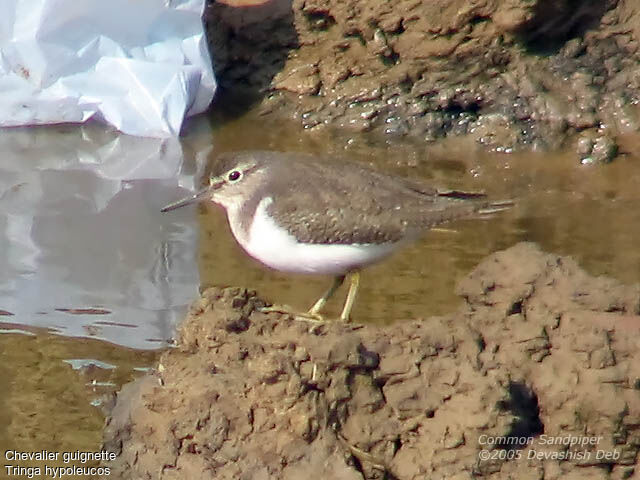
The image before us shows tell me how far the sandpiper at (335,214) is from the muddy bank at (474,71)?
3287 millimetres

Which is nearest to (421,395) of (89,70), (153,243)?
(153,243)

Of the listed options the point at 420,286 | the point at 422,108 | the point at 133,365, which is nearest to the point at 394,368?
the point at 133,365

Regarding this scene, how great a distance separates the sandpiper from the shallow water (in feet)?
3.15

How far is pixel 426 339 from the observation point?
4.90 metres

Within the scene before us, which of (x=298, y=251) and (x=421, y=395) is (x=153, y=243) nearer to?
(x=298, y=251)

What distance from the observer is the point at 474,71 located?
9359 millimetres

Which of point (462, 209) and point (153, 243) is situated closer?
point (462, 209)

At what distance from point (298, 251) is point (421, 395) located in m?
1.16

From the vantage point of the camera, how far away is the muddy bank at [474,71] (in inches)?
360

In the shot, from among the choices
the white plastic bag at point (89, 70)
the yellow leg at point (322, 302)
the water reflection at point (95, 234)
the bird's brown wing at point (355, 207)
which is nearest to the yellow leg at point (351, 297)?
the yellow leg at point (322, 302)

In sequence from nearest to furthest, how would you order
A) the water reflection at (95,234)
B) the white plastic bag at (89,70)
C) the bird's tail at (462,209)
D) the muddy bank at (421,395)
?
the muddy bank at (421,395)
the bird's tail at (462,209)
the water reflection at (95,234)
the white plastic bag at (89,70)

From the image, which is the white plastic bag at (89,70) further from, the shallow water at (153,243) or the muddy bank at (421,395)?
the muddy bank at (421,395)

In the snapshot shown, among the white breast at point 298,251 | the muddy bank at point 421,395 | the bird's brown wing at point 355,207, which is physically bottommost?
the muddy bank at point 421,395

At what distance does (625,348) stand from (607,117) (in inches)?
183
